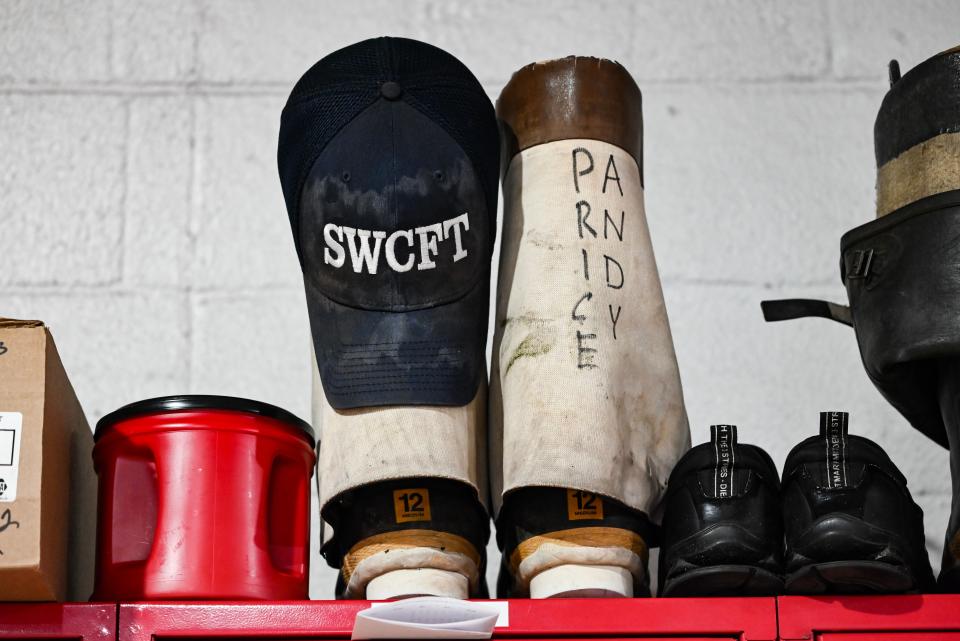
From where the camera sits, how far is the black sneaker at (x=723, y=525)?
3.57 feet

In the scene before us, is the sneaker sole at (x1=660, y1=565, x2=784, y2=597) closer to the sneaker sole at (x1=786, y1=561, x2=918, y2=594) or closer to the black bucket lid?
the sneaker sole at (x1=786, y1=561, x2=918, y2=594)

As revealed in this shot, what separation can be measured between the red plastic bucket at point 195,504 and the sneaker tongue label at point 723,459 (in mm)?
368

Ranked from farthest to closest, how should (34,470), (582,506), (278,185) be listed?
(278,185) → (582,506) → (34,470)

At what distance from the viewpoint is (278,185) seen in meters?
1.76

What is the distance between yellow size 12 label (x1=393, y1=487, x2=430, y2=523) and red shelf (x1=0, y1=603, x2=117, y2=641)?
0.25m

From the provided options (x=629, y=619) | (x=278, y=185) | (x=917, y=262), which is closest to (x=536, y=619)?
(x=629, y=619)

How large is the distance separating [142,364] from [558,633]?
2.59ft

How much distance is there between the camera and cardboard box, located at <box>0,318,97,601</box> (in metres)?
1.04

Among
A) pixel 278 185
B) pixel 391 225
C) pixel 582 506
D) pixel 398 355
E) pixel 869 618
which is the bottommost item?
pixel 869 618

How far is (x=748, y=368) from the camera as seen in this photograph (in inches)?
67.7

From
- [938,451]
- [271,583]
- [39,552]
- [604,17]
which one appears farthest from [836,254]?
[39,552]

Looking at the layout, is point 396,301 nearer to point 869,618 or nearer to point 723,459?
point 723,459

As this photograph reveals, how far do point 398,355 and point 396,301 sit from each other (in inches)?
1.9

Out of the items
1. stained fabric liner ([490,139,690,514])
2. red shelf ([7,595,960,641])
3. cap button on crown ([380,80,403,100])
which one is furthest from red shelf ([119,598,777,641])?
cap button on crown ([380,80,403,100])
